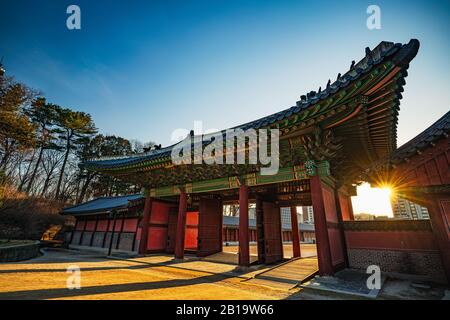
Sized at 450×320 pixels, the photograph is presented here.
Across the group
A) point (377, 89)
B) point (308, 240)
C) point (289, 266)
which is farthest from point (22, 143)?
point (308, 240)

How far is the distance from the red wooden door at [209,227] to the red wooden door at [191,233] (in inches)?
113

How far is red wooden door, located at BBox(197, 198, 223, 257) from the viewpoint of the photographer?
1266cm

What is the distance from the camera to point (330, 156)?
7.52 m

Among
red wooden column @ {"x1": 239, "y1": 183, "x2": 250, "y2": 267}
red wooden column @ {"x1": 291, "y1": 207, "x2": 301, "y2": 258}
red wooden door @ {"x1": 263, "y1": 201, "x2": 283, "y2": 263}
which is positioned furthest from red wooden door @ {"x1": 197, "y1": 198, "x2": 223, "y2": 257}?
red wooden column @ {"x1": 291, "y1": 207, "x2": 301, "y2": 258}

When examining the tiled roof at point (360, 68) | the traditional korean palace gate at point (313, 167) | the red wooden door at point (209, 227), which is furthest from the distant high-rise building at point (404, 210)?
the tiled roof at point (360, 68)

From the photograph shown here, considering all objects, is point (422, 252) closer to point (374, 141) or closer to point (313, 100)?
point (374, 141)

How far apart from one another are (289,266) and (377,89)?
7.17 metres

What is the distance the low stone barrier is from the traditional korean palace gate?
17.6 ft

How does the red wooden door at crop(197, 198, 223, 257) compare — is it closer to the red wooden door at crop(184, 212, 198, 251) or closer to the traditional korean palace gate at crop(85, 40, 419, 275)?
→ the traditional korean palace gate at crop(85, 40, 419, 275)

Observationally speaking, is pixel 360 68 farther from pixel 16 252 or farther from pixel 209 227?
pixel 16 252

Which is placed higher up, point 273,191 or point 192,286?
point 273,191

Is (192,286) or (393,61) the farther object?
(192,286)

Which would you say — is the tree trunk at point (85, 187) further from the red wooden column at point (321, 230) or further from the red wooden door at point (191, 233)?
the red wooden column at point (321, 230)

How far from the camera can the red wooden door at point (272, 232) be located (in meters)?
10.5
